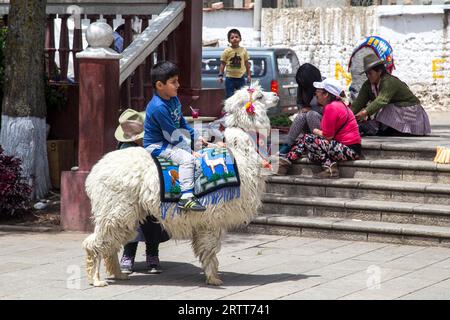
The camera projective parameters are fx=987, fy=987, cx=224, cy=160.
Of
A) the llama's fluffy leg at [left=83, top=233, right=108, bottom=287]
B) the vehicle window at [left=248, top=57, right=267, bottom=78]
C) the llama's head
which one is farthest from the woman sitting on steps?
the vehicle window at [left=248, top=57, right=267, bottom=78]

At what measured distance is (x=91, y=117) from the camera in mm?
10820

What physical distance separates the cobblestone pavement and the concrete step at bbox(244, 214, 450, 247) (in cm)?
11

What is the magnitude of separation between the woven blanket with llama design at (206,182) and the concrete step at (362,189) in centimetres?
299

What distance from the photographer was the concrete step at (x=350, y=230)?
9.72m

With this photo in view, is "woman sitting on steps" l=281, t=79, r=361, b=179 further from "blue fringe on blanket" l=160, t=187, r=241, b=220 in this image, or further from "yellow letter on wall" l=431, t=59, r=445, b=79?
"yellow letter on wall" l=431, t=59, r=445, b=79

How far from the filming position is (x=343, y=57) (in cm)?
2547

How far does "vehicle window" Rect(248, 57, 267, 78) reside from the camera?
2170 centimetres

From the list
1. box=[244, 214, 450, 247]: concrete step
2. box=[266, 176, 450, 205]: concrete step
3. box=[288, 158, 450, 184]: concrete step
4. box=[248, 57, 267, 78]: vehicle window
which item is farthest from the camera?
box=[248, 57, 267, 78]: vehicle window

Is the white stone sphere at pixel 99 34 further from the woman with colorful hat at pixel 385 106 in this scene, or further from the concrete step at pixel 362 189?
the woman with colorful hat at pixel 385 106

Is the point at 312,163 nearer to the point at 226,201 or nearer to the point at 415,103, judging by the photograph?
the point at 415,103

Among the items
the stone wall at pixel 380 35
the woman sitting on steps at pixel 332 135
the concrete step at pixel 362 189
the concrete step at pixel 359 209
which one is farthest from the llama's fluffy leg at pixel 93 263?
the stone wall at pixel 380 35

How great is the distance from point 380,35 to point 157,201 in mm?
17369

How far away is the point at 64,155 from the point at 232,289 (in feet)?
17.3

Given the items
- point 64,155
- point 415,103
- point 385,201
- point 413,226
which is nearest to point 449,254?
point 413,226
